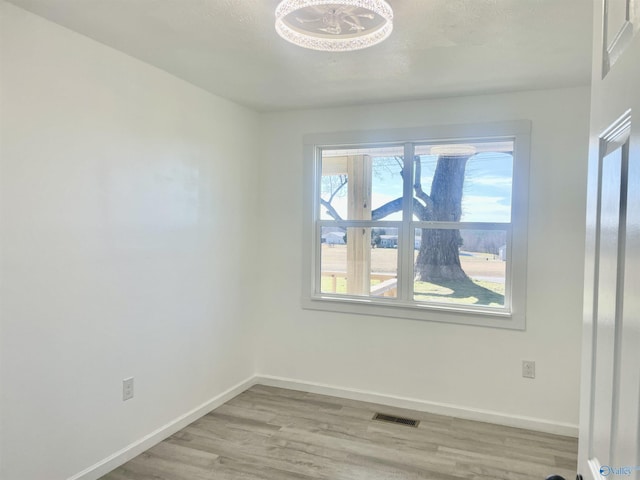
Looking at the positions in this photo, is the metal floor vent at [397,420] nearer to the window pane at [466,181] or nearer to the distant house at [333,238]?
the distant house at [333,238]

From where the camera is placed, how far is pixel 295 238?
3.87 metres

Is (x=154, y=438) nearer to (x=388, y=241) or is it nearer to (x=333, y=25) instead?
(x=388, y=241)

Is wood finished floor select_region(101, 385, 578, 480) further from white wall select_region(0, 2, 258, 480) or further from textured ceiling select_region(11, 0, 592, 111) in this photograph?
textured ceiling select_region(11, 0, 592, 111)

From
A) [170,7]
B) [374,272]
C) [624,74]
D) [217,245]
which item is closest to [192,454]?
[217,245]

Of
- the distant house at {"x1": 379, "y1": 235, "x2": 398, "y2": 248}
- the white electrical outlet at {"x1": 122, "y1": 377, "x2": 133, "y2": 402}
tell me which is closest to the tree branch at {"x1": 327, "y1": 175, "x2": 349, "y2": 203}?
the distant house at {"x1": 379, "y1": 235, "x2": 398, "y2": 248}

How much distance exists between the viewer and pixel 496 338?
10.7 feet

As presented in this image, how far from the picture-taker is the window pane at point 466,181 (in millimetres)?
3283

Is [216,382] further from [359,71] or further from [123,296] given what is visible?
[359,71]

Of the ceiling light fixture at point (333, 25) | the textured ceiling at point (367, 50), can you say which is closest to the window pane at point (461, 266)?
the textured ceiling at point (367, 50)

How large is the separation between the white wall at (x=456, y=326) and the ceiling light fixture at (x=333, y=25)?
63.6 inches

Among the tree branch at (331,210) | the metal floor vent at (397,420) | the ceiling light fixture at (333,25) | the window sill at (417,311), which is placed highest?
the ceiling light fixture at (333,25)

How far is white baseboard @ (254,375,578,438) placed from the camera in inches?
123

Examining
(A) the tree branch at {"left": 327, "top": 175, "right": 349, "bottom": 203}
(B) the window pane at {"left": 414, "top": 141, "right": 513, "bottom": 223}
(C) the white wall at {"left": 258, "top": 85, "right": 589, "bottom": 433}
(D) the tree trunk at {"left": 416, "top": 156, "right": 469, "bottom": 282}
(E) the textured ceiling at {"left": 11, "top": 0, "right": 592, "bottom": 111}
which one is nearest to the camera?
(E) the textured ceiling at {"left": 11, "top": 0, "right": 592, "bottom": 111}

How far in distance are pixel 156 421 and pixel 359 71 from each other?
2.63 m
